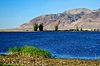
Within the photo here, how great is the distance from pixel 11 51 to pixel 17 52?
1.24 m

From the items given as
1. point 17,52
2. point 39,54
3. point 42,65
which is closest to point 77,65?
point 42,65

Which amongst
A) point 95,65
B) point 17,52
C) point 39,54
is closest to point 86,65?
point 95,65

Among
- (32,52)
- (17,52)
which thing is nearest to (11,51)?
(17,52)

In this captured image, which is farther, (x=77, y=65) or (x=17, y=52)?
(x=17, y=52)

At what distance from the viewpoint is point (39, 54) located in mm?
41062

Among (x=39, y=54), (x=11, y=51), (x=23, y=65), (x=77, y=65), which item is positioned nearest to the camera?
(x=23, y=65)

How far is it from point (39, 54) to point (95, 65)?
10614mm

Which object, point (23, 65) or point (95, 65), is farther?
point (95, 65)

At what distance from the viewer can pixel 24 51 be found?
42.3 meters

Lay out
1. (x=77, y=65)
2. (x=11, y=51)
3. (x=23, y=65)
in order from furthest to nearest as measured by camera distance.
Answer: (x=11, y=51) < (x=77, y=65) < (x=23, y=65)

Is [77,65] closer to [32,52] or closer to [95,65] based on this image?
[95,65]

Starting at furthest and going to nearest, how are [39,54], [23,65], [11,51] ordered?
[11,51]
[39,54]
[23,65]

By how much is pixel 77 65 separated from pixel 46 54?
10.3 metres

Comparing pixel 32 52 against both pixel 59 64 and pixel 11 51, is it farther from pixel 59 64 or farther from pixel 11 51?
pixel 59 64
